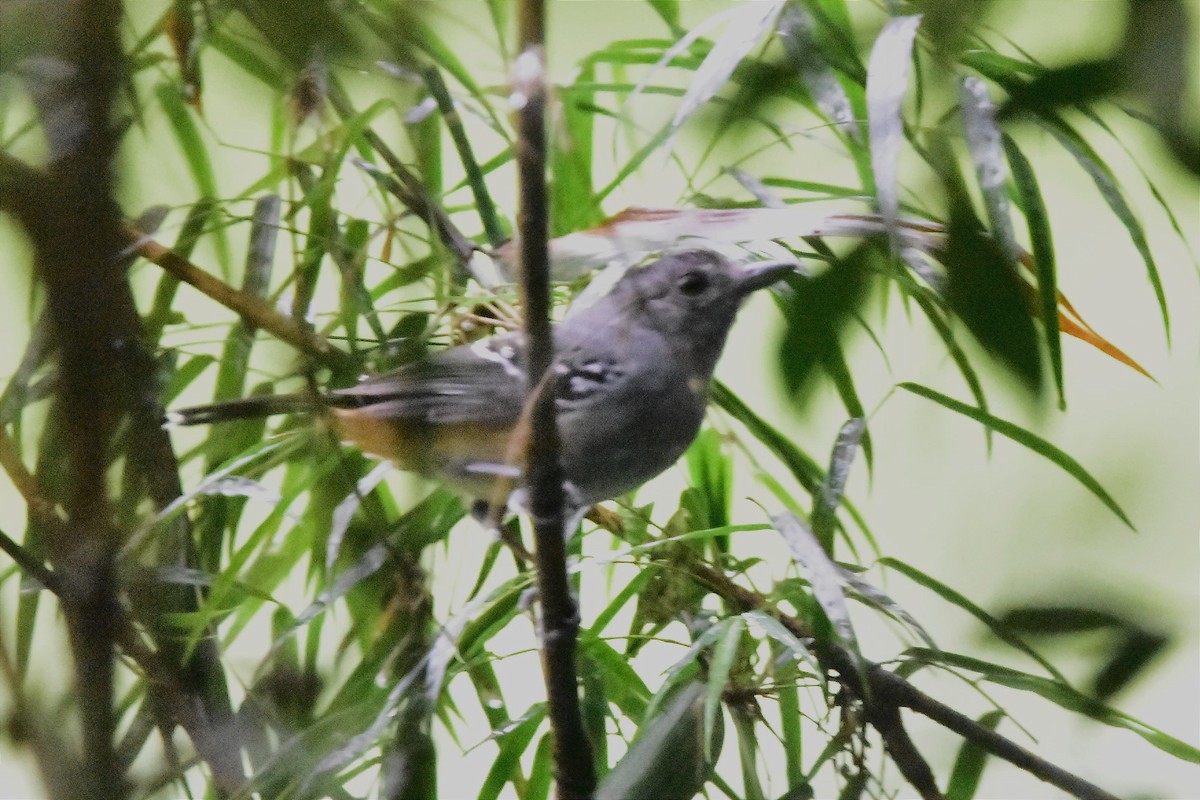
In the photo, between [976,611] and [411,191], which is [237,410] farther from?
[976,611]

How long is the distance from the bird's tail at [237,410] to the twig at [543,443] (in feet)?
0.70

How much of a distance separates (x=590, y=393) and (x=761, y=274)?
24 cm

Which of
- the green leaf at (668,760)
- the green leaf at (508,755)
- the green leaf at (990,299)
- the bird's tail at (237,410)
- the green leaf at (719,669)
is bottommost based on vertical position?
the green leaf at (508,755)

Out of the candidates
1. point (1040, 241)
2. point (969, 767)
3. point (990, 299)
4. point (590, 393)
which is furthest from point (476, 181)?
point (990, 299)

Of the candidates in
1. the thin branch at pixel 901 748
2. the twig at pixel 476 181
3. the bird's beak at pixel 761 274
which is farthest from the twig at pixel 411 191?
the thin branch at pixel 901 748

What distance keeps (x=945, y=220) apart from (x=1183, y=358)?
122 centimetres

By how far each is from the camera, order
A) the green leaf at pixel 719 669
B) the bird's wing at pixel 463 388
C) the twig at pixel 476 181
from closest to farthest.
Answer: the green leaf at pixel 719 669 < the twig at pixel 476 181 < the bird's wing at pixel 463 388

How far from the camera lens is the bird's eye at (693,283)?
129 centimetres

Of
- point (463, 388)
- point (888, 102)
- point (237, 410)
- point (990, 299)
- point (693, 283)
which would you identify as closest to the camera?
point (990, 299)

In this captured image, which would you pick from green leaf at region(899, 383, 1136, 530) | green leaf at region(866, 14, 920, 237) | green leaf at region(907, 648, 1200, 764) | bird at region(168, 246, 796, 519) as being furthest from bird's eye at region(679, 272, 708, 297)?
green leaf at region(866, 14, 920, 237)

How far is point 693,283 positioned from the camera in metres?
1.29

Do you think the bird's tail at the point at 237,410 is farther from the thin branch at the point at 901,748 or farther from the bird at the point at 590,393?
the thin branch at the point at 901,748

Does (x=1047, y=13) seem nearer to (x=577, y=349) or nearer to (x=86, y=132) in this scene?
(x=86, y=132)

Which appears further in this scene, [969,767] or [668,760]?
→ [969,767]
